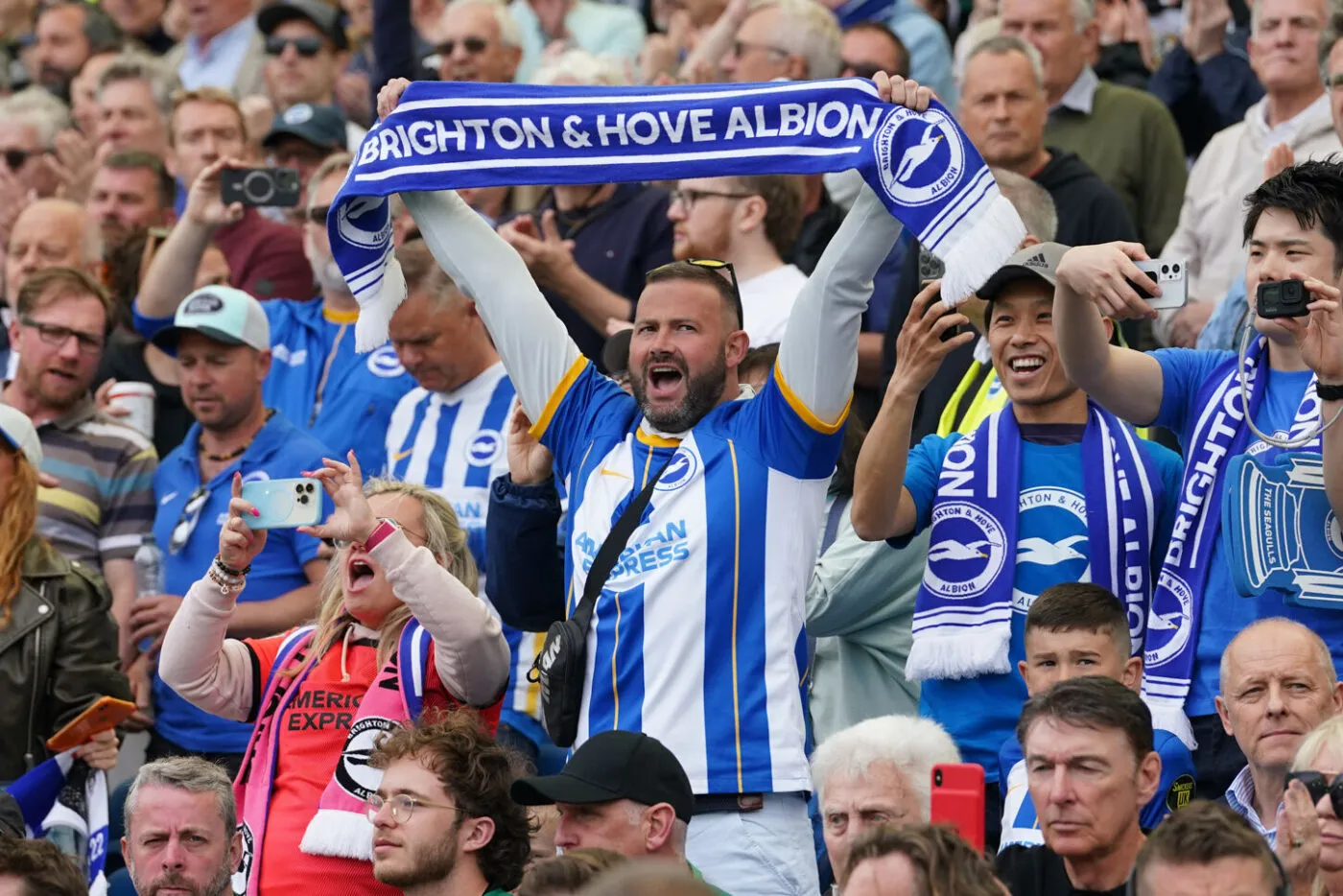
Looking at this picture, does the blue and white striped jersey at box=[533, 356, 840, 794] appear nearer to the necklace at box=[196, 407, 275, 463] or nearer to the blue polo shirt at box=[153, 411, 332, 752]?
the blue polo shirt at box=[153, 411, 332, 752]

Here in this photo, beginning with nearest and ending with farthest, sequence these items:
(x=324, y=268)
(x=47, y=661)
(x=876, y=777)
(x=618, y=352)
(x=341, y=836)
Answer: (x=876, y=777)
(x=341, y=836)
(x=618, y=352)
(x=47, y=661)
(x=324, y=268)

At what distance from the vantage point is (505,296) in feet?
20.4

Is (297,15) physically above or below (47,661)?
above

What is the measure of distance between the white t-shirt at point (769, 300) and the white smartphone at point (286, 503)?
1.95 m

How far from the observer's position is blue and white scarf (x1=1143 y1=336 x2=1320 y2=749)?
579 centimetres

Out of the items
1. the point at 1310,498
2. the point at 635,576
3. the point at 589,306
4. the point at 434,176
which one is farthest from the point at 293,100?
the point at 1310,498

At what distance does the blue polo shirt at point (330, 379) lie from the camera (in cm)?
855

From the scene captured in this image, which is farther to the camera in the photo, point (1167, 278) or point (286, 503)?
point (286, 503)

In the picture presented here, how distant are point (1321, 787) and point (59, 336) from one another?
5300 millimetres

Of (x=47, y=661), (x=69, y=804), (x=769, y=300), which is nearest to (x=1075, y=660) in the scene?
(x=769, y=300)

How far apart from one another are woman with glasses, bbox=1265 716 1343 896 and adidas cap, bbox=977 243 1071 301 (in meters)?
1.40

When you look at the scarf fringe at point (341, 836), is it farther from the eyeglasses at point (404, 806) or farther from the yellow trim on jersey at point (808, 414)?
the yellow trim on jersey at point (808, 414)

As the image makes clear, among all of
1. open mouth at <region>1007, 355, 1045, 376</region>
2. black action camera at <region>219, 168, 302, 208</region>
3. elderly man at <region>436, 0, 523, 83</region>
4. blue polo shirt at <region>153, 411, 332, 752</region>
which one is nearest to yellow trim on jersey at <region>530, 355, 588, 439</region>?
open mouth at <region>1007, 355, 1045, 376</region>

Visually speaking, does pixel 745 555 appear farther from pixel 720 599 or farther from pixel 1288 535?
pixel 1288 535
